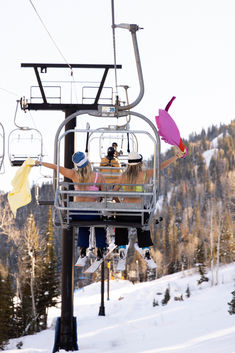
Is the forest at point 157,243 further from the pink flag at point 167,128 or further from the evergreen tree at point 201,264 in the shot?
the pink flag at point 167,128

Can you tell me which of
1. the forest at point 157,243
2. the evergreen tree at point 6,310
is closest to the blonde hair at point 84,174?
the forest at point 157,243

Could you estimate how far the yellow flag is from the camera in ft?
21.6

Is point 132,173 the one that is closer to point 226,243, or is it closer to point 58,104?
point 58,104

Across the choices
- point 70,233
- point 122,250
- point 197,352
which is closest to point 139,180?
point 122,250

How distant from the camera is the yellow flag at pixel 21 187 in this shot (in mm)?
6582

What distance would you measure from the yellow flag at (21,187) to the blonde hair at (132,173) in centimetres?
108

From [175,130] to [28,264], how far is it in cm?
3552

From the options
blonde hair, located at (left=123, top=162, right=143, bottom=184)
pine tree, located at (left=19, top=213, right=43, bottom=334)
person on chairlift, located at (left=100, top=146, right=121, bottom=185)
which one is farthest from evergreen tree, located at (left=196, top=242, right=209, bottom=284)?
blonde hair, located at (left=123, top=162, right=143, bottom=184)

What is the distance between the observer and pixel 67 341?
36.8ft

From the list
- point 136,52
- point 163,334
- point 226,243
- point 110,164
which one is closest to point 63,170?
point 136,52

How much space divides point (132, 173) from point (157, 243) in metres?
94.2

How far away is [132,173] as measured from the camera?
6.52 meters

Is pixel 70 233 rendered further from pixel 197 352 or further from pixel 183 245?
pixel 183 245

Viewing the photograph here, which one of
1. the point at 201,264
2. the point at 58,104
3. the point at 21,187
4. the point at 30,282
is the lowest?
the point at 201,264
